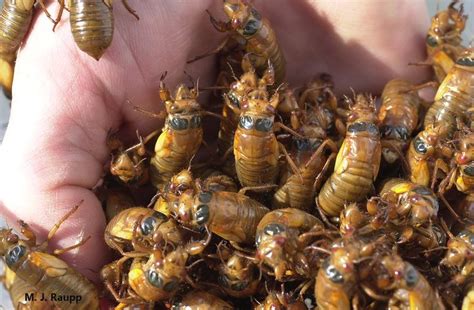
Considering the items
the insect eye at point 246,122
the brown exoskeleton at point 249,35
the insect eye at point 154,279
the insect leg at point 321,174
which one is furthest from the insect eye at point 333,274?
the brown exoskeleton at point 249,35

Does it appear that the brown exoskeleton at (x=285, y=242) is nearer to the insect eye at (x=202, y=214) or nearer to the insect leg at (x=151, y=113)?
the insect eye at (x=202, y=214)

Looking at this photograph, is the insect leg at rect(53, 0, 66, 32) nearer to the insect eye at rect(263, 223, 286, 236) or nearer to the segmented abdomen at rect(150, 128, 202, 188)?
the segmented abdomen at rect(150, 128, 202, 188)

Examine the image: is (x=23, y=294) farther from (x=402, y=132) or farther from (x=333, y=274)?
(x=402, y=132)

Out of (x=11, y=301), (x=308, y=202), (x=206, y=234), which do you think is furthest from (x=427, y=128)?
(x=11, y=301)

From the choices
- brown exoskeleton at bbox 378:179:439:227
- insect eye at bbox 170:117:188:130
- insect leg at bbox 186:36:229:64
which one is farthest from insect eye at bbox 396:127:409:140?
insect eye at bbox 170:117:188:130

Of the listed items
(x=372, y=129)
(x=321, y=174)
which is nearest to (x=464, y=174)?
(x=372, y=129)

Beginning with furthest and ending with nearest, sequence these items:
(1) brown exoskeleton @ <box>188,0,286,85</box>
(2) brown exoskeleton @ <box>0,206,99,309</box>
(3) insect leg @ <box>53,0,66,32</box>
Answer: (1) brown exoskeleton @ <box>188,0,286,85</box> → (3) insect leg @ <box>53,0,66,32</box> → (2) brown exoskeleton @ <box>0,206,99,309</box>

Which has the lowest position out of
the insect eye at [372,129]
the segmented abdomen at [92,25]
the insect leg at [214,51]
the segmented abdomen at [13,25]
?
the insect eye at [372,129]
